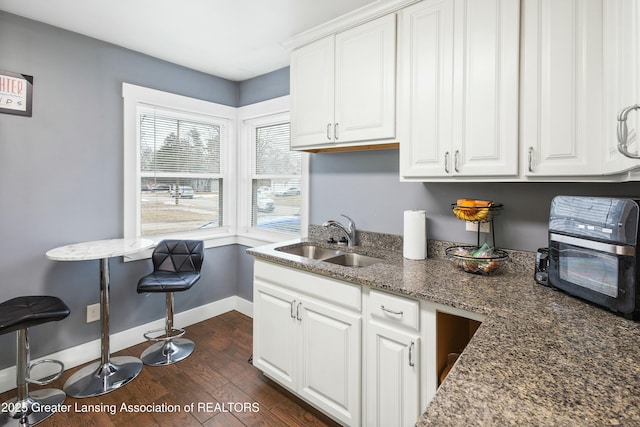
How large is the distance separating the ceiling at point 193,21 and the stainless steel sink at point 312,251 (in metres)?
1.53

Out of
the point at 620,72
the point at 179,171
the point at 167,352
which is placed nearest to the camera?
the point at 620,72

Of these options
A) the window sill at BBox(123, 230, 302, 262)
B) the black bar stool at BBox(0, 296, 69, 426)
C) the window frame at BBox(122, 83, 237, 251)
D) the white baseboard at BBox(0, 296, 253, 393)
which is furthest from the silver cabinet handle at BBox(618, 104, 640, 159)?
the white baseboard at BBox(0, 296, 253, 393)

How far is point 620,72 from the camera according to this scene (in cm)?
103

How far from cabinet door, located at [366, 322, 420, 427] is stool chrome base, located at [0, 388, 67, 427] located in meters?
1.89

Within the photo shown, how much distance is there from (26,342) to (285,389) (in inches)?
61.3

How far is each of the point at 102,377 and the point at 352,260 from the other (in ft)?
6.29

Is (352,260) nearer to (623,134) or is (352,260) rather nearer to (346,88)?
(346,88)

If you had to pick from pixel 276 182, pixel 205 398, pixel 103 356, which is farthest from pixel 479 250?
pixel 103 356

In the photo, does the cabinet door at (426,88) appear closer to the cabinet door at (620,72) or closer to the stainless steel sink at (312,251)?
the cabinet door at (620,72)

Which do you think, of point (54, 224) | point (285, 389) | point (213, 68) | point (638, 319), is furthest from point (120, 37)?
point (638, 319)

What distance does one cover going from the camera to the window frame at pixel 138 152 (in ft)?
8.46

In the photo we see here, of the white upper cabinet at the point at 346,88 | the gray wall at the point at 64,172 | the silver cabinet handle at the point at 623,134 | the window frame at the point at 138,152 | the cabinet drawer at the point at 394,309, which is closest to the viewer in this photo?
the silver cabinet handle at the point at 623,134

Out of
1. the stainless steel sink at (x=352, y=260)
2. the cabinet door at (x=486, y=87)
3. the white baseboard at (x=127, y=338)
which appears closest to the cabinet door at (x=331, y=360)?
the stainless steel sink at (x=352, y=260)

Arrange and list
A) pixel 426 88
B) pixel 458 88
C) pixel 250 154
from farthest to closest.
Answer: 1. pixel 250 154
2. pixel 426 88
3. pixel 458 88
